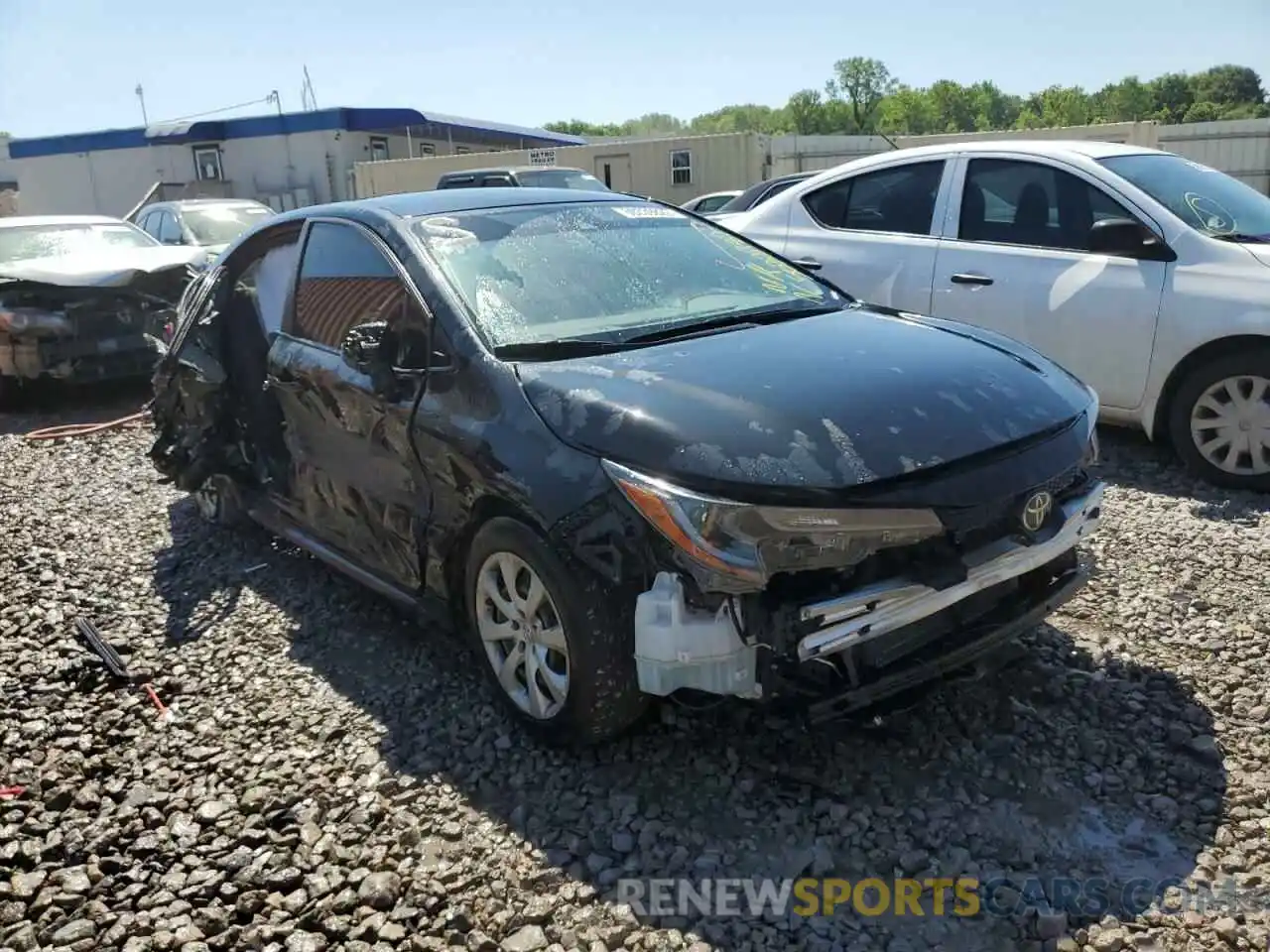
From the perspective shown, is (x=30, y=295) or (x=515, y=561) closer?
(x=515, y=561)

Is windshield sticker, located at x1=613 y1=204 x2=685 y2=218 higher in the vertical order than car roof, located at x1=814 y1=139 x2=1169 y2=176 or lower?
lower

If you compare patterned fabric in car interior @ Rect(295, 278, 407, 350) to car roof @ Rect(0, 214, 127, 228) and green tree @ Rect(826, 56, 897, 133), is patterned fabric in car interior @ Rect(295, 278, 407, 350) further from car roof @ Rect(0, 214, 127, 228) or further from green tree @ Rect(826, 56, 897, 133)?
green tree @ Rect(826, 56, 897, 133)

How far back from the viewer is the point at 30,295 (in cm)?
818

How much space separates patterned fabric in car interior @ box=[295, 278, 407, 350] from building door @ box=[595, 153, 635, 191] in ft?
78.7

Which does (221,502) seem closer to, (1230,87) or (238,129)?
(238,129)

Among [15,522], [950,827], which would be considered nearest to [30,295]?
[15,522]

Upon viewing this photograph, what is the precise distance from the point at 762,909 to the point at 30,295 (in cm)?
811

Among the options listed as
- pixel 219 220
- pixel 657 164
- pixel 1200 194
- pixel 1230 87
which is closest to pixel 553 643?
pixel 1200 194

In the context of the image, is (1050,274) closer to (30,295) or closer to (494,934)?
(494,934)

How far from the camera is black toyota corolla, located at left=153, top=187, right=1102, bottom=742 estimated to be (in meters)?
2.62

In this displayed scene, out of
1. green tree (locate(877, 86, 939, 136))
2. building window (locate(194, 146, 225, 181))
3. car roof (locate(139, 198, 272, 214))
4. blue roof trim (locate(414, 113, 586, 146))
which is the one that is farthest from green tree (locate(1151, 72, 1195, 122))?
car roof (locate(139, 198, 272, 214))

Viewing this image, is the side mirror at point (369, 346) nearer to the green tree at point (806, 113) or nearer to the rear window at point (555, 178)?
the rear window at point (555, 178)

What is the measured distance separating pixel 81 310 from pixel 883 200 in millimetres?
6381

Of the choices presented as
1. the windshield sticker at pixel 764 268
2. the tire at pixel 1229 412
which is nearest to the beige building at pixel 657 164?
the tire at pixel 1229 412
